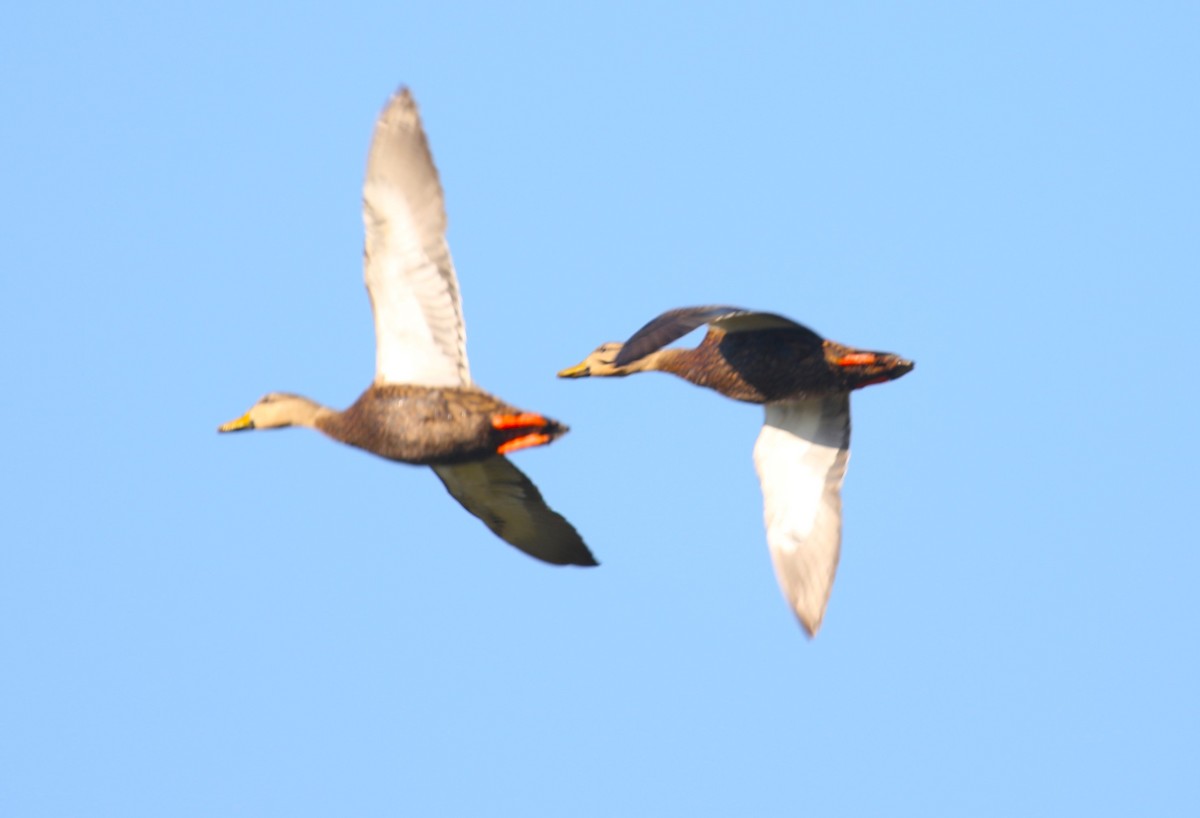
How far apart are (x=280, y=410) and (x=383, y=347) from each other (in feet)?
5.53

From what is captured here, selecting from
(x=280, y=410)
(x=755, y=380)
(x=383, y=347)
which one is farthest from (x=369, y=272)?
(x=755, y=380)

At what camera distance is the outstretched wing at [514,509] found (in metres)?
20.1

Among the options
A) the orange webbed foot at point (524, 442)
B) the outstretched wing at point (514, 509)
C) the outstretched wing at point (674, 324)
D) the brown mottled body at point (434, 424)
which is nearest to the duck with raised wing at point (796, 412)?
the outstretched wing at point (674, 324)

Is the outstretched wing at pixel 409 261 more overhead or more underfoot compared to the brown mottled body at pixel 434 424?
more overhead

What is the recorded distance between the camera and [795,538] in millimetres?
21312

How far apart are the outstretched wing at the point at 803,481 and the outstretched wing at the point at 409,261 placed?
4439mm

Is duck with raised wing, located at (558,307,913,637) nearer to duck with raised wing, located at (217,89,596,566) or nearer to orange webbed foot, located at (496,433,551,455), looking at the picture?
orange webbed foot, located at (496,433,551,455)

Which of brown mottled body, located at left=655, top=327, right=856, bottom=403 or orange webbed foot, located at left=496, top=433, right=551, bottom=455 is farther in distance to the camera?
brown mottled body, located at left=655, top=327, right=856, bottom=403

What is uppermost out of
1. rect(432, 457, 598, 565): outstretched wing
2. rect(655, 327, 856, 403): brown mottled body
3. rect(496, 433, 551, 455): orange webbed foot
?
rect(655, 327, 856, 403): brown mottled body

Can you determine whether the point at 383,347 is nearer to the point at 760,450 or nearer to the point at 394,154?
the point at 394,154

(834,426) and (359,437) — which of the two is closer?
(359,437)

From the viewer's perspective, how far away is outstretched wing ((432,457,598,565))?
20078mm

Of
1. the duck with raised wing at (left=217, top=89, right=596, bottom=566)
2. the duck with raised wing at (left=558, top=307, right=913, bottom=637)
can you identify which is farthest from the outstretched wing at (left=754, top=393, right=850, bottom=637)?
the duck with raised wing at (left=217, top=89, right=596, bottom=566)

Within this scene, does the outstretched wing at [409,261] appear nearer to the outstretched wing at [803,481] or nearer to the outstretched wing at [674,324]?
the outstretched wing at [674,324]
